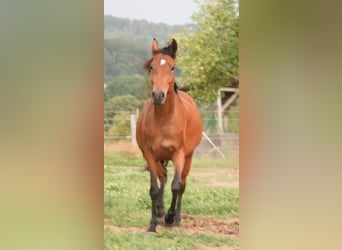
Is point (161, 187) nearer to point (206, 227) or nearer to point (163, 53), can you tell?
point (206, 227)

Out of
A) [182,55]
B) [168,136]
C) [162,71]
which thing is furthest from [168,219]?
[182,55]

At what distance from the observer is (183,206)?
10.9 ft

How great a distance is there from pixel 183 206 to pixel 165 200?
123 mm

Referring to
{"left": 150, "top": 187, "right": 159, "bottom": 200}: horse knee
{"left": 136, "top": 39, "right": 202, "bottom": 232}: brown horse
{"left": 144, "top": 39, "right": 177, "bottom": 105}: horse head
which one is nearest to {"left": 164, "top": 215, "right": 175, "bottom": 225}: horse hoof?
{"left": 136, "top": 39, "right": 202, "bottom": 232}: brown horse

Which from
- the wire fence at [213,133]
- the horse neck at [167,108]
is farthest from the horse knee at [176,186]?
the horse neck at [167,108]

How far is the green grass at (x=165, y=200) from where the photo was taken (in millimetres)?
3250

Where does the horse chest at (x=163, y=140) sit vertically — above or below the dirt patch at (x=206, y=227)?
above

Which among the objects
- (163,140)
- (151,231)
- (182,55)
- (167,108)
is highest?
(182,55)

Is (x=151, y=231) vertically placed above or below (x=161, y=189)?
below

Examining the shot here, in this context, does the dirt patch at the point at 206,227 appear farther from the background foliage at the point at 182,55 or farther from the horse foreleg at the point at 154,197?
the background foliage at the point at 182,55
